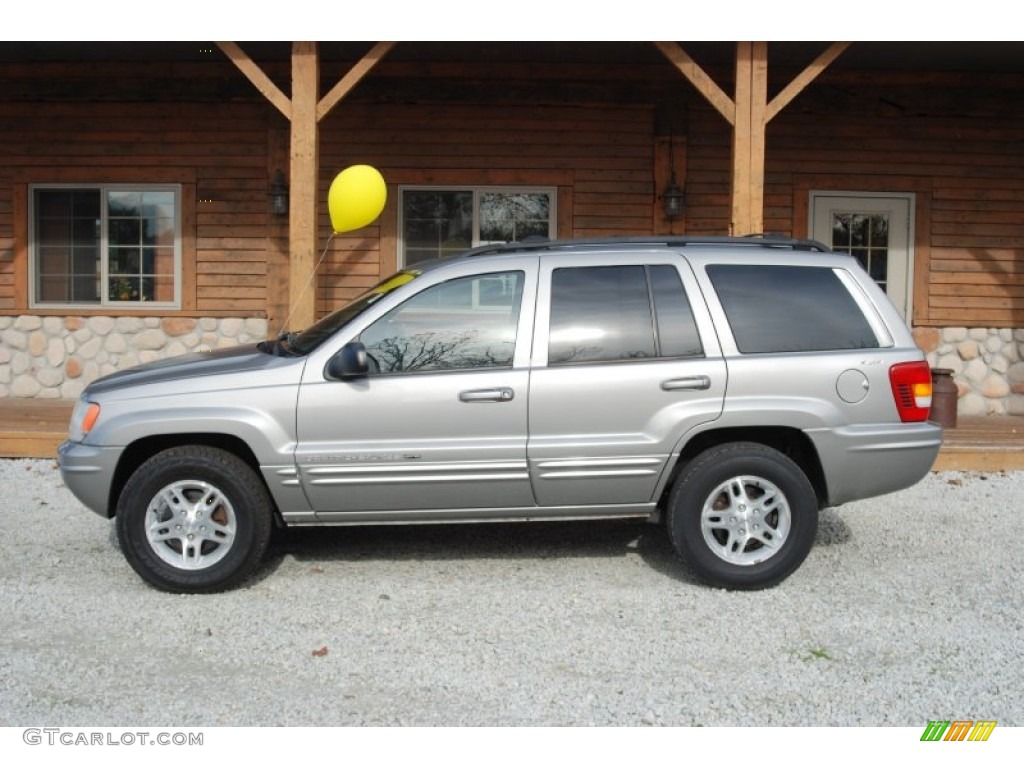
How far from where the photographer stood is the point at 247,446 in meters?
4.83

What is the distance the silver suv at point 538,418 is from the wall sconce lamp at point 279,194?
5.51m

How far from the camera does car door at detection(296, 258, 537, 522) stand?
185 inches

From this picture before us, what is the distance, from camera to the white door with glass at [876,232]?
1046 cm

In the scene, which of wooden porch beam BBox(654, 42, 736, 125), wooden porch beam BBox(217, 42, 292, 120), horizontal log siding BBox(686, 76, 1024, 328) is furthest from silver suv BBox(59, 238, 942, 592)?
horizontal log siding BBox(686, 76, 1024, 328)

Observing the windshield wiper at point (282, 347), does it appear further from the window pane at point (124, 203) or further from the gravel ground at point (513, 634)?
the window pane at point (124, 203)

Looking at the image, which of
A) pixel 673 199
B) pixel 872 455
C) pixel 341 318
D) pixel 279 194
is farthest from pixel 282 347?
pixel 673 199

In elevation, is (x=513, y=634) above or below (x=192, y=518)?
below

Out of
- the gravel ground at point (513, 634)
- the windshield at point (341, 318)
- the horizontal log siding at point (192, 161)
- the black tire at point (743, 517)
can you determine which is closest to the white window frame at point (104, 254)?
the horizontal log siding at point (192, 161)

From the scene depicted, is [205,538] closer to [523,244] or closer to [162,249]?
[523,244]

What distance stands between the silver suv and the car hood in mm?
21

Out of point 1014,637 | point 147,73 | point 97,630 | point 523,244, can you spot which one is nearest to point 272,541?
point 97,630

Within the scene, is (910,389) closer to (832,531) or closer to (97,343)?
(832,531)

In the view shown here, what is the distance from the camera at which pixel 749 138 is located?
7.48 meters

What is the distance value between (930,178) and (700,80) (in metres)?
4.24
